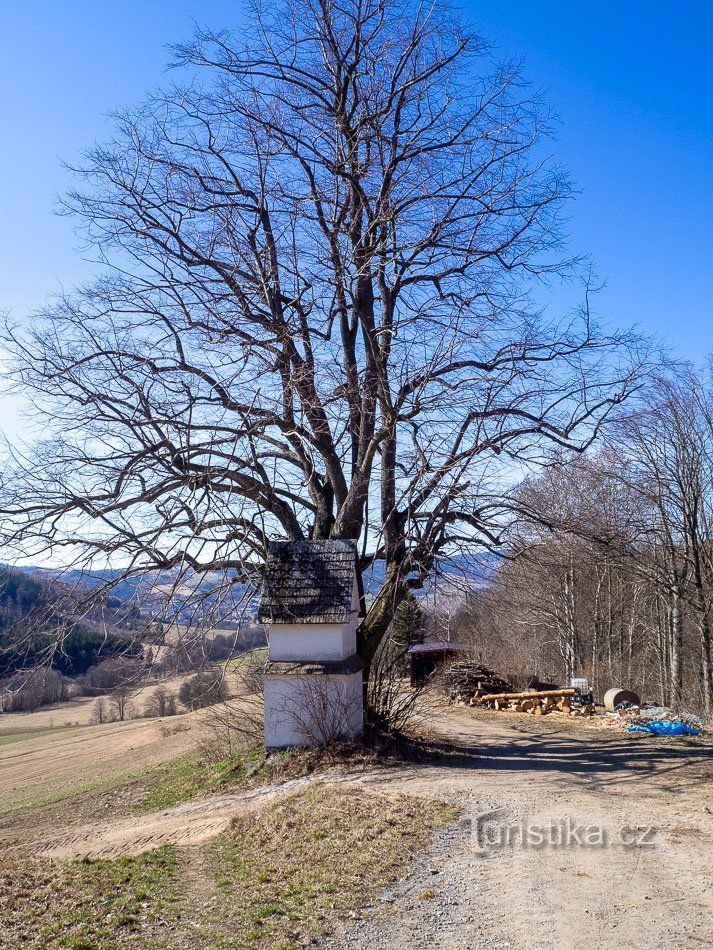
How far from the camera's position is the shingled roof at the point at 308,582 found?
→ 11.4 m

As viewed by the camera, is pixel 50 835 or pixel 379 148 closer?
pixel 50 835

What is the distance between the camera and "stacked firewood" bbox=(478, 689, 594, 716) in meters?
17.4

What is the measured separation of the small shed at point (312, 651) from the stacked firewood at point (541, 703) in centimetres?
771

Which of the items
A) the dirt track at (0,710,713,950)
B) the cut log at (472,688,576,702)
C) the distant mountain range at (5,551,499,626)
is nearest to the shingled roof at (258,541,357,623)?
the distant mountain range at (5,551,499,626)

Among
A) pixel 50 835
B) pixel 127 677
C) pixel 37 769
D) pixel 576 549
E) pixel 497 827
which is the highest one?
pixel 576 549

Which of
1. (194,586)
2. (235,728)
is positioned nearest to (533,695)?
(235,728)

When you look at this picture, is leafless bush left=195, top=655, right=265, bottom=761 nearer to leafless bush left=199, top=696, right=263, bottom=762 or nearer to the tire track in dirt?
leafless bush left=199, top=696, right=263, bottom=762

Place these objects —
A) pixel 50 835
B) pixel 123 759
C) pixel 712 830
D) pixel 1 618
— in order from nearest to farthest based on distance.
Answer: pixel 712 830
pixel 50 835
pixel 1 618
pixel 123 759

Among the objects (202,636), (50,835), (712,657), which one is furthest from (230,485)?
(712,657)

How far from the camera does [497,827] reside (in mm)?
7602

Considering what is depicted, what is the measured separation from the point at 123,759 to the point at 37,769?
5.44 m

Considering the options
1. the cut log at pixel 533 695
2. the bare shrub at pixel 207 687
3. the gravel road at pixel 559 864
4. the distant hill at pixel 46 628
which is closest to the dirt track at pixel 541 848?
the gravel road at pixel 559 864

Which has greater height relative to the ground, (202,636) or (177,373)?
(177,373)

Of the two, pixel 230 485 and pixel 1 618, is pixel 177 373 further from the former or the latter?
pixel 1 618
